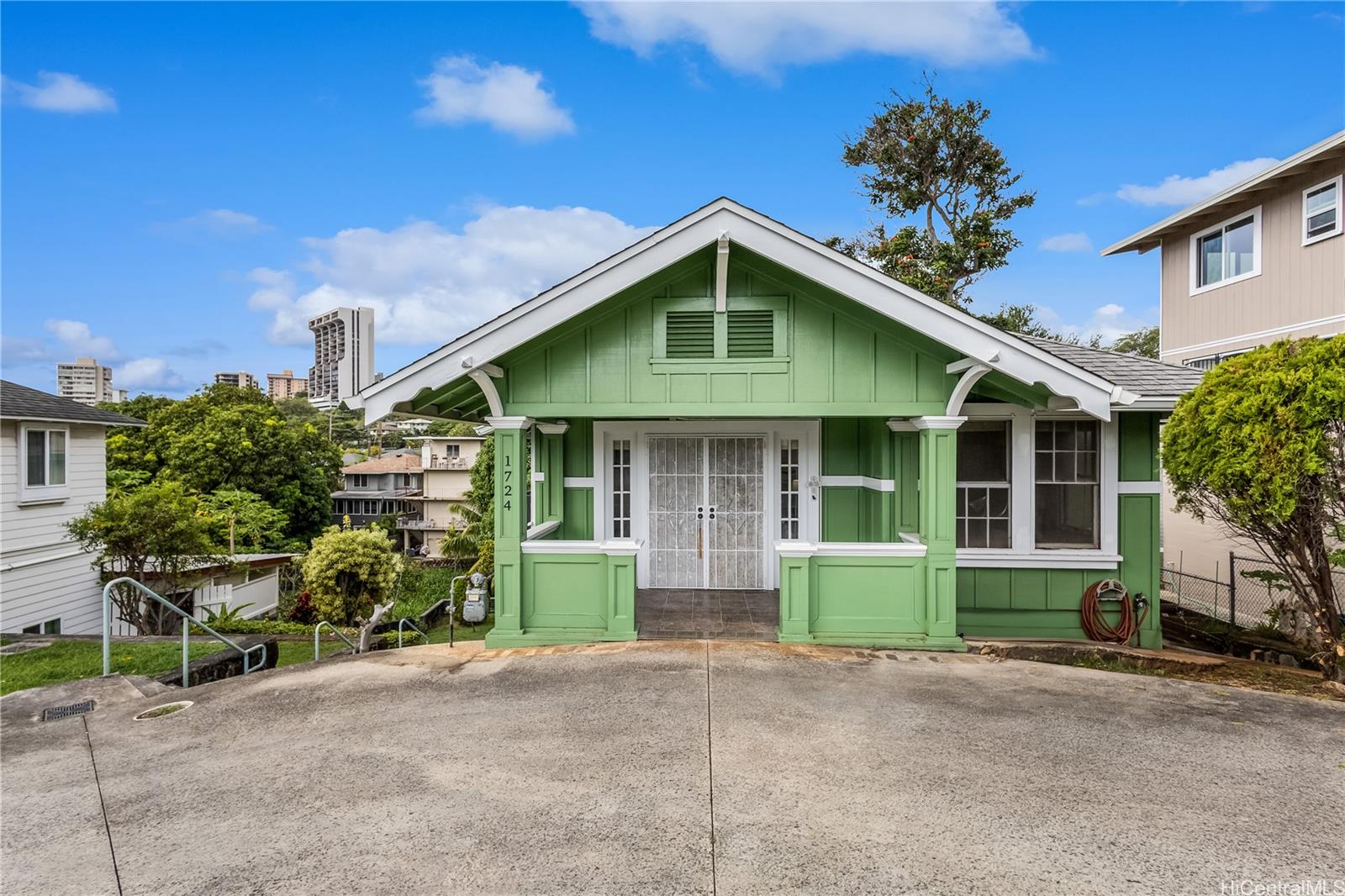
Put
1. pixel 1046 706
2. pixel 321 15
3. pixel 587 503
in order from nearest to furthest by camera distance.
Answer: pixel 1046 706 → pixel 587 503 → pixel 321 15

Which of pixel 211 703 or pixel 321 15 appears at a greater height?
pixel 321 15

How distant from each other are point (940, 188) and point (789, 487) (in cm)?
1510

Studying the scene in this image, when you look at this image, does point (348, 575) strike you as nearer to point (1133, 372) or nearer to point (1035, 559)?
point (1035, 559)

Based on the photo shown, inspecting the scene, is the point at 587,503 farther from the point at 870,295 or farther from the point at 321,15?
the point at 321,15

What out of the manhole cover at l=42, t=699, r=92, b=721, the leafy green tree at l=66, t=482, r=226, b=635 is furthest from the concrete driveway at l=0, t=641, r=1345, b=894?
the leafy green tree at l=66, t=482, r=226, b=635

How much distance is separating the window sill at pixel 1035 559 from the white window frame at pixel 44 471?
623 inches

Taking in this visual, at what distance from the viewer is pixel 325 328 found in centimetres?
13888

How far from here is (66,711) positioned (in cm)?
484

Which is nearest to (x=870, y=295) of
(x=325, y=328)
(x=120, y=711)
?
(x=120, y=711)

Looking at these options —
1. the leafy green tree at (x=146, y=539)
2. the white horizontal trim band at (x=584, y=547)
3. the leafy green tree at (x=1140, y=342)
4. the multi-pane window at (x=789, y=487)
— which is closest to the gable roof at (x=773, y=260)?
the white horizontal trim band at (x=584, y=547)

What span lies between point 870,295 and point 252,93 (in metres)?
20.9

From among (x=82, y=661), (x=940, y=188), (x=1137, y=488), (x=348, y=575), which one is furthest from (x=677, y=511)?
(x=940, y=188)

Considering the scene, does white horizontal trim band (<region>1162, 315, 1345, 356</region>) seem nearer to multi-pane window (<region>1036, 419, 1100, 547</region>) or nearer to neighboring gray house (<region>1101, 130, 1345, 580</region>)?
neighboring gray house (<region>1101, 130, 1345, 580</region>)

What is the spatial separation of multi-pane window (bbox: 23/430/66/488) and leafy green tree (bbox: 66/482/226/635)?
37.2 inches
